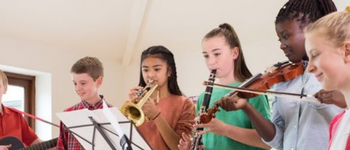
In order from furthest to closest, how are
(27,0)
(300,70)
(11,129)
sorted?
(27,0) → (11,129) → (300,70)

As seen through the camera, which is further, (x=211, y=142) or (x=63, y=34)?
(x=63, y=34)

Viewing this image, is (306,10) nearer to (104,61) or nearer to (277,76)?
(277,76)

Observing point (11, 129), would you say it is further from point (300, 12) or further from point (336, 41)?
point (336, 41)

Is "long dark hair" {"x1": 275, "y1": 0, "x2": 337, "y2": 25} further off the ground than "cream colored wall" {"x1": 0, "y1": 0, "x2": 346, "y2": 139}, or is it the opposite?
"long dark hair" {"x1": 275, "y1": 0, "x2": 337, "y2": 25}

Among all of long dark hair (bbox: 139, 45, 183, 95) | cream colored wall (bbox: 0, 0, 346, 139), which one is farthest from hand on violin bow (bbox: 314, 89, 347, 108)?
cream colored wall (bbox: 0, 0, 346, 139)

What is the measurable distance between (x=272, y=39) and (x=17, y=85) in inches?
89.6

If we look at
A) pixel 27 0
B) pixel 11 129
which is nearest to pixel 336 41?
pixel 11 129

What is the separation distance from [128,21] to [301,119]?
290 cm

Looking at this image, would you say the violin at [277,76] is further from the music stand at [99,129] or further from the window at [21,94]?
the window at [21,94]

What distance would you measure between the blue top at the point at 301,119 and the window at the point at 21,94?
286 cm

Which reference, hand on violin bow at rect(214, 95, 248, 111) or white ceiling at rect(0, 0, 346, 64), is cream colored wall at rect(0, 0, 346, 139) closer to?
white ceiling at rect(0, 0, 346, 64)

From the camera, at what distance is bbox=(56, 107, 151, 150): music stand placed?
5.93ft

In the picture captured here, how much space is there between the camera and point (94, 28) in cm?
415

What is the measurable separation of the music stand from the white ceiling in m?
1.83
